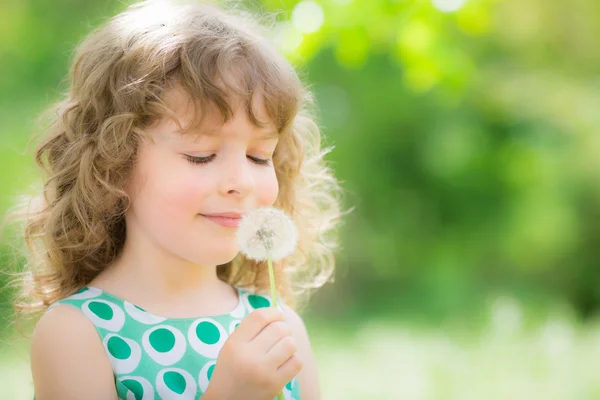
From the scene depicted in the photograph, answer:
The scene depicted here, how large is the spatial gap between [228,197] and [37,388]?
0.58 m

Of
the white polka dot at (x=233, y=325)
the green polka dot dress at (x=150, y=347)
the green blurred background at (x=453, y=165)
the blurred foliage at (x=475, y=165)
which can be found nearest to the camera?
the green polka dot dress at (x=150, y=347)

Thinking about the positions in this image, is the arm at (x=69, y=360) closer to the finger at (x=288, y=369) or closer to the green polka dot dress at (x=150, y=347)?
the green polka dot dress at (x=150, y=347)

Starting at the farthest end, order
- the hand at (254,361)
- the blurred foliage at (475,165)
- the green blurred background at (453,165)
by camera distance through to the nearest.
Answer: the blurred foliage at (475,165), the green blurred background at (453,165), the hand at (254,361)

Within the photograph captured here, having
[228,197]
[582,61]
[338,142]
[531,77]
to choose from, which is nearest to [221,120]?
[228,197]

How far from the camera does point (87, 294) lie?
163cm

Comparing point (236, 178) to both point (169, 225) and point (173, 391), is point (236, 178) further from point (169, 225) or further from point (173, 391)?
point (173, 391)

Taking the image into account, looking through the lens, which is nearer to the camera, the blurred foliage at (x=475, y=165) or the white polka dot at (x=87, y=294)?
the white polka dot at (x=87, y=294)

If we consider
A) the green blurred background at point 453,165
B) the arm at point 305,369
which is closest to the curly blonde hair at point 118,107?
the arm at point 305,369

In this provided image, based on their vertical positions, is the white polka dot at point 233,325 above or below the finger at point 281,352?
below

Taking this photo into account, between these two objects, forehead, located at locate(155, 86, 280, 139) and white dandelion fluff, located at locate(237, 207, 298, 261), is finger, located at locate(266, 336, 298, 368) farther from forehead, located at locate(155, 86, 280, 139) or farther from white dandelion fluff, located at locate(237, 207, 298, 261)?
forehead, located at locate(155, 86, 280, 139)

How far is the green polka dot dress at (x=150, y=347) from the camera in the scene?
5.07 ft

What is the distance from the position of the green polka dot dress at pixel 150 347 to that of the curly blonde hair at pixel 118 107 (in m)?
0.17

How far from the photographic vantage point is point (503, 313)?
3.83 metres

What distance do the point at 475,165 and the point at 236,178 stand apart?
186 inches
